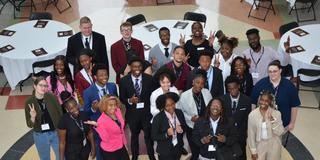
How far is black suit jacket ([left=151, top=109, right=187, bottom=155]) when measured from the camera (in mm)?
5051

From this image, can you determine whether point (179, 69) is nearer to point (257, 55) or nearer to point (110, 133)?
point (257, 55)

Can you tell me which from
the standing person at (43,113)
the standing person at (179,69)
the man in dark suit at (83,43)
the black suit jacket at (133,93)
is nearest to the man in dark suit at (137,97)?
the black suit jacket at (133,93)

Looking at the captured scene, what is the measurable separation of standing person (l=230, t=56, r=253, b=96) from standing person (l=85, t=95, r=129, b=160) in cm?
157

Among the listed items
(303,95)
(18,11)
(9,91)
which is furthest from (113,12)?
(303,95)

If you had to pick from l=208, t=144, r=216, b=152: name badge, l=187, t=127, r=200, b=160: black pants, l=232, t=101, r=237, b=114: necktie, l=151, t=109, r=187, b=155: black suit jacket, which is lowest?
l=187, t=127, r=200, b=160: black pants

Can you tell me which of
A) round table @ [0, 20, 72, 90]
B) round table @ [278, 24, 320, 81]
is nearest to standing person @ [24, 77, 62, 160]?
round table @ [0, 20, 72, 90]

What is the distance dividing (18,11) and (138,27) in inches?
167

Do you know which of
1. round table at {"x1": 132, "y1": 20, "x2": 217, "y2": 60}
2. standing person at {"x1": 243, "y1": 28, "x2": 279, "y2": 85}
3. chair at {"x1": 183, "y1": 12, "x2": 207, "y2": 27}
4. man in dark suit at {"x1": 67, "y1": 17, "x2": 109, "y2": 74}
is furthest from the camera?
chair at {"x1": 183, "y1": 12, "x2": 207, "y2": 27}

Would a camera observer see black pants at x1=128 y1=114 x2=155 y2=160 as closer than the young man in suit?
No

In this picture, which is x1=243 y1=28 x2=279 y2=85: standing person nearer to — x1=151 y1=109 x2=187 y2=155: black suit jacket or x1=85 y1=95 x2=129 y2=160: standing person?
x1=151 y1=109 x2=187 y2=155: black suit jacket

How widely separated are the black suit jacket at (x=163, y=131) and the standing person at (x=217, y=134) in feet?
0.80

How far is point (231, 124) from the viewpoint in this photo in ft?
16.2

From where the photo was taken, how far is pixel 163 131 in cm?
510

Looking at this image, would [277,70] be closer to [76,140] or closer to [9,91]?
[76,140]
